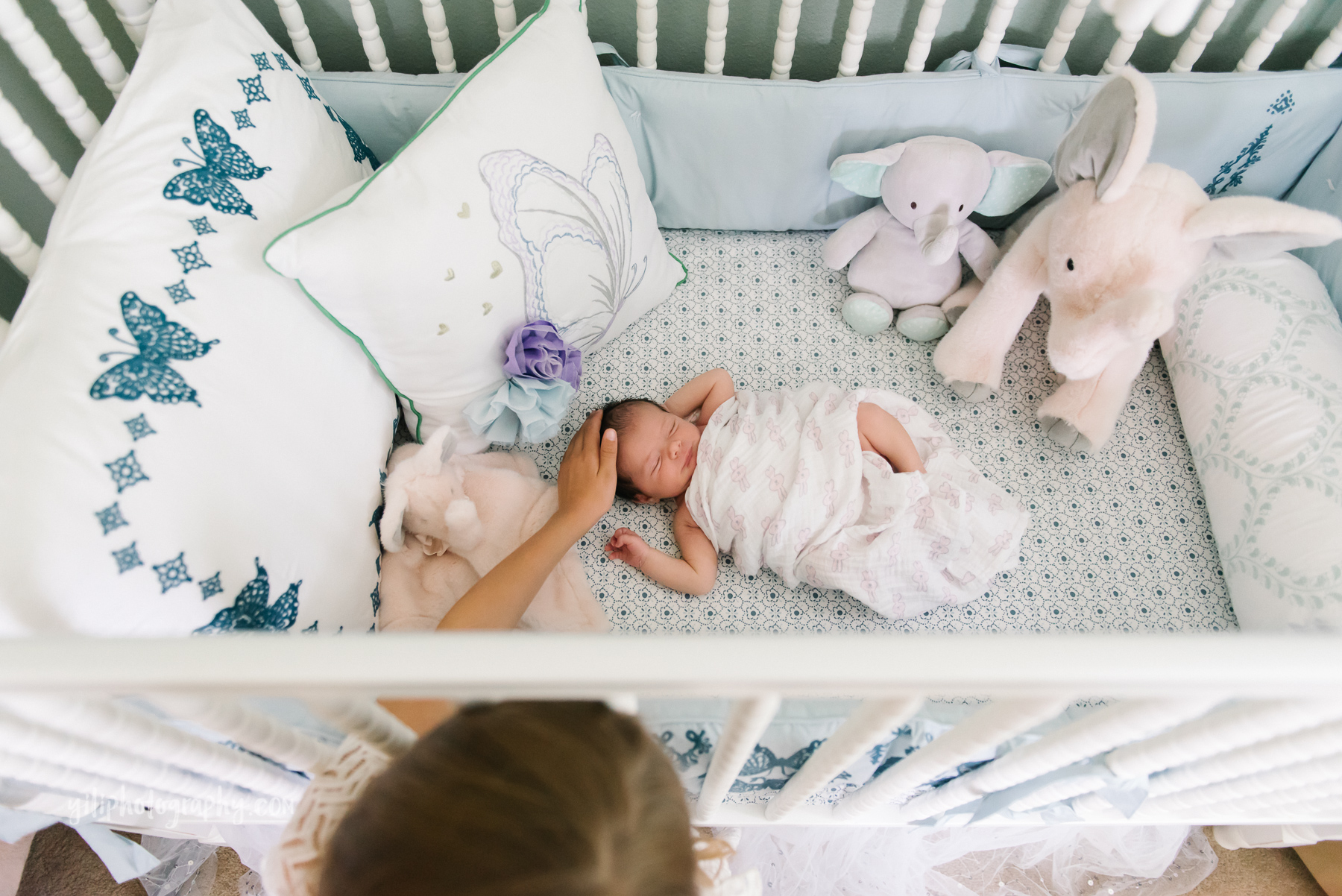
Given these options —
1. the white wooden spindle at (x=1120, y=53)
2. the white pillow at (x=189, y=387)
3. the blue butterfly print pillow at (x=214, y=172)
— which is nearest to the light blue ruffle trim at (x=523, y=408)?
the white pillow at (x=189, y=387)

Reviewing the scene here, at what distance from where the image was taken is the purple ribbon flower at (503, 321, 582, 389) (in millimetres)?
953

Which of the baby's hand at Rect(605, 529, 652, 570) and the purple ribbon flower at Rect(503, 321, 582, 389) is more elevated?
the purple ribbon flower at Rect(503, 321, 582, 389)

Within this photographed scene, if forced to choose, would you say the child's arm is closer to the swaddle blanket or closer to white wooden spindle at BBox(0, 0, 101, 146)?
the swaddle blanket

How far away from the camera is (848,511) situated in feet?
3.25

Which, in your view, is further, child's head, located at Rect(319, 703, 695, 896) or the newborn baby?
the newborn baby

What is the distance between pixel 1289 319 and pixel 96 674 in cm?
137

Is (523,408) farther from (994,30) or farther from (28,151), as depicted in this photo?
(994,30)

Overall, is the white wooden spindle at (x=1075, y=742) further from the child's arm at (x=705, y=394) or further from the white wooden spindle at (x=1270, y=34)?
the white wooden spindle at (x=1270, y=34)

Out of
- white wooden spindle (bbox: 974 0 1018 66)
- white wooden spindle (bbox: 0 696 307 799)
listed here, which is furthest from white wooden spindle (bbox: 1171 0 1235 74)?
white wooden spindle (bbox: 0 696 307 799)

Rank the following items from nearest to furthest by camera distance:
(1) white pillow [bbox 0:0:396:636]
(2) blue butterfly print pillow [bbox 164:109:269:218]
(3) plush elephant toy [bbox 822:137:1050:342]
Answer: (1) white pillow [bbox 0:0:396:636]
(2) blue butterfly print pillow [bbox 164:109:269:218]
(3) plush elephant toy [bbox 822:137:1050:342]

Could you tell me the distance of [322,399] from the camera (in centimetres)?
82

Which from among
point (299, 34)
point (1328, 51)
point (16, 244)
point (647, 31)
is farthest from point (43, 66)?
point (1328, 51)

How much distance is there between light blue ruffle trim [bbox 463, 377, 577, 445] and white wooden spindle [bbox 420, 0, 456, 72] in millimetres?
511

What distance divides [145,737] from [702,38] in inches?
45.9
